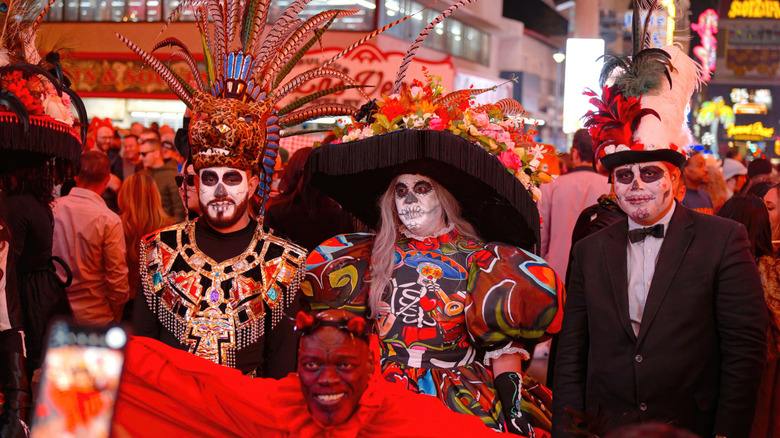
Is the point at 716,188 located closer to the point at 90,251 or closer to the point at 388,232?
the point at 388,232

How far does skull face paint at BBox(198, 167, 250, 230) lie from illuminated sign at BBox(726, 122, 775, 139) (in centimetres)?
3426

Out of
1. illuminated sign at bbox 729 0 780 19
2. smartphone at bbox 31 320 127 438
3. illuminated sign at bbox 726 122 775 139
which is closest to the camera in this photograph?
smartphone at bbox 31 320 127 438

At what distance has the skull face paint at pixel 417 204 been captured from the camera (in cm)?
390

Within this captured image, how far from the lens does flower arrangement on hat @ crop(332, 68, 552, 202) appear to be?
392 centimetres

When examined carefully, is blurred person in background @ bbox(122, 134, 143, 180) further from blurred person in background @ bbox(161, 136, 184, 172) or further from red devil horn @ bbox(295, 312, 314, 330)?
red devil horn @ bbox(295, 312, 314, 330)

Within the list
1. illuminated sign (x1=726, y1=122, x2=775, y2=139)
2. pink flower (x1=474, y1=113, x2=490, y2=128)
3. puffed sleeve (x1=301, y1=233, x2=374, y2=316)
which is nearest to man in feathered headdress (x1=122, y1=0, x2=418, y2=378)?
puffed sleeve (x1=301, y1=233, x2=374, y2=316)

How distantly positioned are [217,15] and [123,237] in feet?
7.43

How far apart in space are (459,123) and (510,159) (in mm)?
283

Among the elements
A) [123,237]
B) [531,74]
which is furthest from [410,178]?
[531,74]

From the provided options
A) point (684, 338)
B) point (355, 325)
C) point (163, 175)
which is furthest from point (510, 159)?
point (163, 175)

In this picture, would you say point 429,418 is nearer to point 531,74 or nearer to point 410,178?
point 410,178

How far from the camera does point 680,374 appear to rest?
10.5 feet

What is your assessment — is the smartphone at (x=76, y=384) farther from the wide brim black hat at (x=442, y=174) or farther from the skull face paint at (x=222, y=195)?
the wide brim black hat at (x=442, y=174)

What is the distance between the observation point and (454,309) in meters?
3.81
